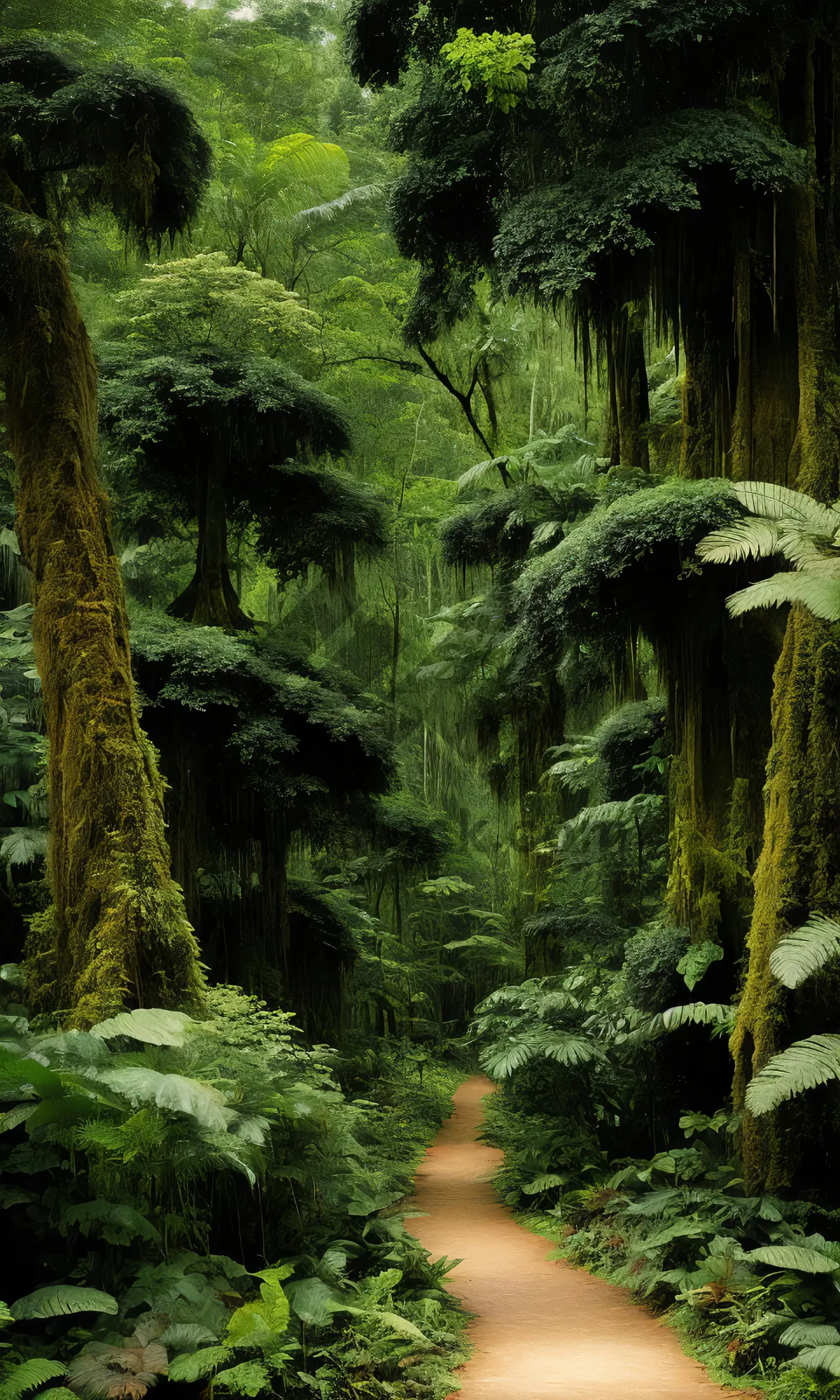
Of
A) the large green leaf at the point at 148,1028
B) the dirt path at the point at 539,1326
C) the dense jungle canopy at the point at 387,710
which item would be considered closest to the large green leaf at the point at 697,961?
the dense jungle canopy at the point at 387,710

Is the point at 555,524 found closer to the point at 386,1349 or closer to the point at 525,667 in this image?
the point at 525,667

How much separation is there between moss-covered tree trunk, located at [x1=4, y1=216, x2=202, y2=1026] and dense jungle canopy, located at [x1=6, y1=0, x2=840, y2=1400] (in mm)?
35

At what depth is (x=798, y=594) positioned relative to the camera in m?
6.46

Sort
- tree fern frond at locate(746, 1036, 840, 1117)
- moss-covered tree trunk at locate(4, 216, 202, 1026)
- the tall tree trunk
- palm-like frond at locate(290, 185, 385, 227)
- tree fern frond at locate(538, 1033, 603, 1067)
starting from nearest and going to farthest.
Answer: tree fern frond at locate(746, 1036, 840, 1117) < moss-covered tree trunk at locate(4, 216, 202, 1026) < the tall tree trunk < tree fern frond at locate(538, 1033, 603, 1067) < palm-like frond at locate(290, 185, 385, 227)

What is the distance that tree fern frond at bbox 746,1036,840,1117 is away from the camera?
20.6 feet

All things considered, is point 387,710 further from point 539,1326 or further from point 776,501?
point 539,1326

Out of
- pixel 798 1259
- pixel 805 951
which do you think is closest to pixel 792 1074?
pixel 805 951

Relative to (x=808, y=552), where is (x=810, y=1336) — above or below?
below

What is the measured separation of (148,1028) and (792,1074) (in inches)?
151

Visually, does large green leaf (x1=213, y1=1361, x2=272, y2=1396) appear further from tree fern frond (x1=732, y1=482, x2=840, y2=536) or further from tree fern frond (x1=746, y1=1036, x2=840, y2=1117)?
tree fern frond (x1=732, y1=482, x2=840, y2=536)

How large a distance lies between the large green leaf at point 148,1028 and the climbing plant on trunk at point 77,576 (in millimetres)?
929

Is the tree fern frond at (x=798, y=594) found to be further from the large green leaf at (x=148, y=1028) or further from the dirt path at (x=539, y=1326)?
the dirt path at (x=539, y=1326)

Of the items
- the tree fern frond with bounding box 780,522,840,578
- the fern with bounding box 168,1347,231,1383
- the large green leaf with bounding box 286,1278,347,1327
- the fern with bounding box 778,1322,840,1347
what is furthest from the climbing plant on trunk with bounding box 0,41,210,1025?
the tree fern frond with bounding box 780,522,840,578

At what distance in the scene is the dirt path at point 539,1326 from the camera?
19.9 ft
